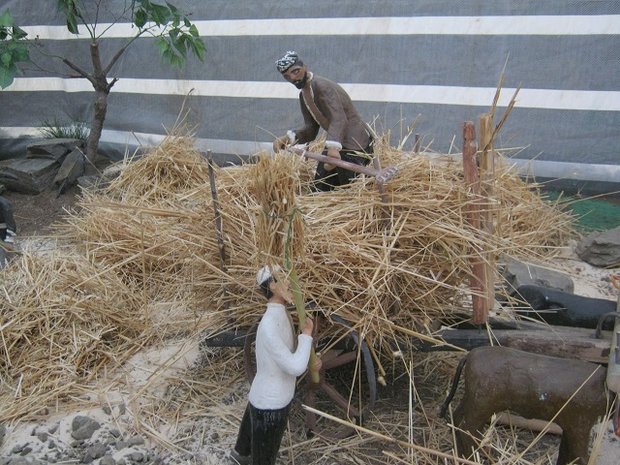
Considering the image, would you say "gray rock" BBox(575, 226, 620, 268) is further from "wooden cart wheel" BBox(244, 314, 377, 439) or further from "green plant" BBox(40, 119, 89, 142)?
"green plant" BBox(40, 119, 89, 142)

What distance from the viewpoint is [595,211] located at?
6051mm

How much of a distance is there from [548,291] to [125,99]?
5.89 m

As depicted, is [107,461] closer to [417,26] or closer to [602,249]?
[602,249]

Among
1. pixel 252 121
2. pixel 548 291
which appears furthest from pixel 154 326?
pixel 252 121

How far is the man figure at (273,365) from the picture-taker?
2363mm

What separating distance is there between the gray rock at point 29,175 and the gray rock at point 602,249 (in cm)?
587

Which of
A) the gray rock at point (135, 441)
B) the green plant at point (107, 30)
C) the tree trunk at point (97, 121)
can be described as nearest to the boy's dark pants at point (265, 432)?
the gray rock at point (135, 441)

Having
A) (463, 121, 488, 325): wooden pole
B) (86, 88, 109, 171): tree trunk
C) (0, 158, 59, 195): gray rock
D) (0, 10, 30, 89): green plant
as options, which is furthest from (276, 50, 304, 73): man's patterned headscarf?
(0, 158, 59, 195): gray rock

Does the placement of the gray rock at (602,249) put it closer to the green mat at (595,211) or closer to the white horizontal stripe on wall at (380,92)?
the green mat at (595,211)

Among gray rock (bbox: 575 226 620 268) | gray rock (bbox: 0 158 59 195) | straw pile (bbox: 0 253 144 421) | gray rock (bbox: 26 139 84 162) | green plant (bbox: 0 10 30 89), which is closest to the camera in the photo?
straw pile (bbox: 0 253 144 421)

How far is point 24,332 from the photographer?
361cm

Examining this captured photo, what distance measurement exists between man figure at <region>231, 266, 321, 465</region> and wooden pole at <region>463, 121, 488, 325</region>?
2.92ft

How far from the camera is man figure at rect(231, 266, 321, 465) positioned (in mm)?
2363

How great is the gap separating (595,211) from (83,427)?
534 cm
